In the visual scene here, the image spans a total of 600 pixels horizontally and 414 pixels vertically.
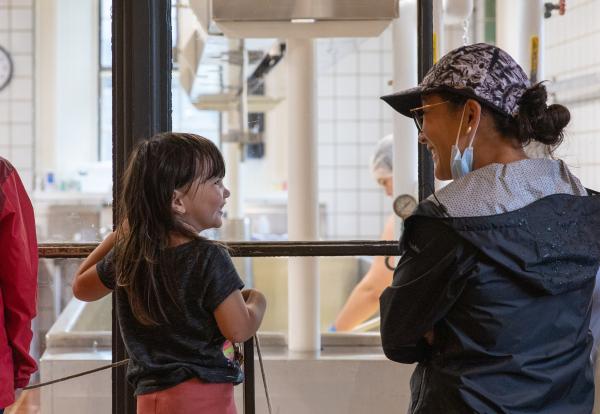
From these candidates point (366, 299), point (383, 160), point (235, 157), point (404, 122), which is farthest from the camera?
point (235, 157)

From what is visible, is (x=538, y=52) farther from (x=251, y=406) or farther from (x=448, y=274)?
(x=448, y=274)

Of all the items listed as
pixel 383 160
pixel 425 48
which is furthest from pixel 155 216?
pixel 383 160

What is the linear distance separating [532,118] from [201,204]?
0.50 meters

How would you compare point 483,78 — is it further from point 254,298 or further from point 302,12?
point 302,12

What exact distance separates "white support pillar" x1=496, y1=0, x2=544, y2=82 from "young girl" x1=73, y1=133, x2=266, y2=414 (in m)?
1.09

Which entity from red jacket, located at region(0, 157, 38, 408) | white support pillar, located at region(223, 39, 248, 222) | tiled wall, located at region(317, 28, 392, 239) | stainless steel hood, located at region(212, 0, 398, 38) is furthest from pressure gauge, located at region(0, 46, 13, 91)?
red jacket, located at region(0, 157, 38, 408)

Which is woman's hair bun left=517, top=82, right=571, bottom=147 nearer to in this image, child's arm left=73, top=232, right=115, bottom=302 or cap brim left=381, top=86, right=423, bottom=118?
cap brim left=381, top=86, right=423, bottom=118

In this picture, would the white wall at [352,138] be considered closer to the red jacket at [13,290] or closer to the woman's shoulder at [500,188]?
the red jacket at [13,290]

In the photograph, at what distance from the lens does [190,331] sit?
1.27 m

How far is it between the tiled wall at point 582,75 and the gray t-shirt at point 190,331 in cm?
273

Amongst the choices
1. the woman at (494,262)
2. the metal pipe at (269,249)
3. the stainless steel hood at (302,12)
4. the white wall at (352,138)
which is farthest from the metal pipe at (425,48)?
the white wall at (352,138)

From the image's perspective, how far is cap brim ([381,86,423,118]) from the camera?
117 cm

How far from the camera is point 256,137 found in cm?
369

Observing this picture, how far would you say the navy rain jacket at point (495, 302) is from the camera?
1035mm
